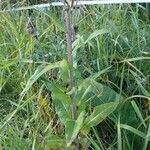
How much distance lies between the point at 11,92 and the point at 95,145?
2.43 feet

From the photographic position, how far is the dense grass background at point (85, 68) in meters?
1.74

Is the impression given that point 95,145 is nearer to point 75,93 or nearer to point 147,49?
point 75,93

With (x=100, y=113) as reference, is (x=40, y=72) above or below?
above

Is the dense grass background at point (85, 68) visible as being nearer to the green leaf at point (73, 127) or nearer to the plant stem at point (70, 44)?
the plant stem at point (70, 44)

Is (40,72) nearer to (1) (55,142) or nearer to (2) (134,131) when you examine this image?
(1) (55,142)

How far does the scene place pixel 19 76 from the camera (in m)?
2.21

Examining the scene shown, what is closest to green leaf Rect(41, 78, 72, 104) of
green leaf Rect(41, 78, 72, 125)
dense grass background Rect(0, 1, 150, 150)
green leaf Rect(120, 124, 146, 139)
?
green leaf Rect(41, 78, 72, 125)

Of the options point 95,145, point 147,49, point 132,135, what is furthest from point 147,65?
point 95,145

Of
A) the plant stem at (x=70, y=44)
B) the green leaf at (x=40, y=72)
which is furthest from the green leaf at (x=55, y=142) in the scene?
the green leaf at (x=40, y=72)

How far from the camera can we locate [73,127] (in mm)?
1460

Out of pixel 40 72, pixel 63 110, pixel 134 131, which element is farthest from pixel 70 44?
pixel 134 131

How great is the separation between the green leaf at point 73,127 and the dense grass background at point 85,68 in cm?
20

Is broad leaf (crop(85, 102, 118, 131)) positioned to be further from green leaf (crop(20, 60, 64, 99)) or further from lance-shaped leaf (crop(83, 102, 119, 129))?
green leaf (crop(20, 60, 64, 99))

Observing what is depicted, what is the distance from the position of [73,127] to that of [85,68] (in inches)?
25.7
